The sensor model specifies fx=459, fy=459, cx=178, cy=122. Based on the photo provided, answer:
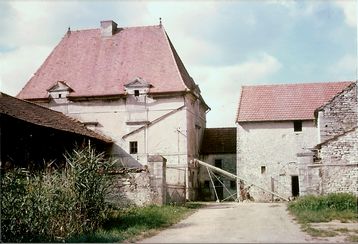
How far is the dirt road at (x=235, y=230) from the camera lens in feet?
39.4

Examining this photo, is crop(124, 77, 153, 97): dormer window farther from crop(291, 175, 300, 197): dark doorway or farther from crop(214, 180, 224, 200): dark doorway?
crop(291, 175, 300, 197): dark doorway

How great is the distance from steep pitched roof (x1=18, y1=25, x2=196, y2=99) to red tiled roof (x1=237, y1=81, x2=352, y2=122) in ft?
14.2

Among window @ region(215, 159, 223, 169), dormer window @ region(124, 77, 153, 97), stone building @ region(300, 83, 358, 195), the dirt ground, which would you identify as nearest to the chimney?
dormer window @ region(124, 77, 153, 97)

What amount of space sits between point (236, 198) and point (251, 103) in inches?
264

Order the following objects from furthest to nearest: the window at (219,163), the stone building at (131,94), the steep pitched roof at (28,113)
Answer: the window at (219,163)
the stone building at (131,94)
the steep pitched roof at (28,113)

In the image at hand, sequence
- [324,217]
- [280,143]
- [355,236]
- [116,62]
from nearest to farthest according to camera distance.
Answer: [355,236] → [324,217] → [280,143] → [116,62]

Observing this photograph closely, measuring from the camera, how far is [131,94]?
3128 cm

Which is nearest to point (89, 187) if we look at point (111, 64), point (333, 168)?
point (333, 168)

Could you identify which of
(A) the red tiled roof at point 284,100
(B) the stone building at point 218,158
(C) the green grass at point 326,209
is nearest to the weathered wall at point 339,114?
(A) the red tiled roof at point 284,100

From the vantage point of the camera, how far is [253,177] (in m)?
30.6

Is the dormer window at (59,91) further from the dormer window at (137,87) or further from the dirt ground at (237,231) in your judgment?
the dirt ground at (237,231)

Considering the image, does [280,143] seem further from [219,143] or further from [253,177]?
[219,143]

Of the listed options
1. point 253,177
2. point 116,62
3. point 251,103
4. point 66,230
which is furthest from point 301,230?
point 116,62

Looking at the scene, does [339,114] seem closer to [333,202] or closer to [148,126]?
[333,202]
